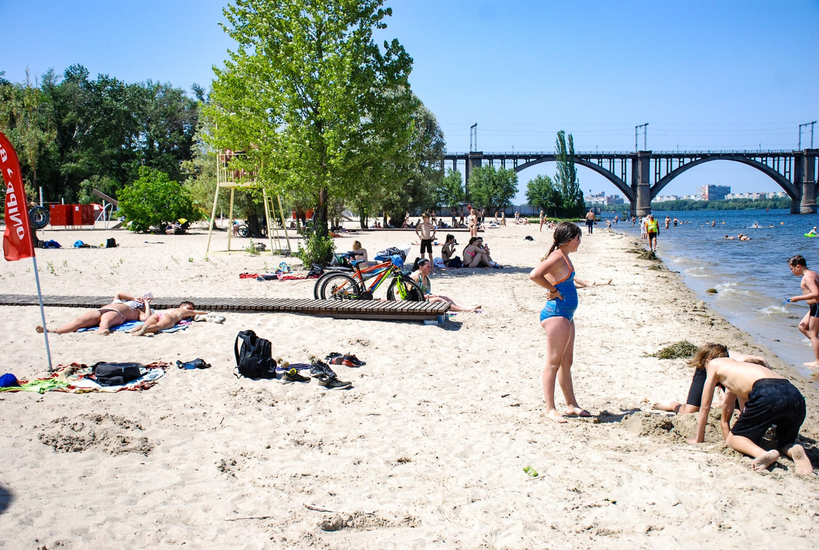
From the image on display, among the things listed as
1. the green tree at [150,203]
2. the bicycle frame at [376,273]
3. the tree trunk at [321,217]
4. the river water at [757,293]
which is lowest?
the river water at [757,293]

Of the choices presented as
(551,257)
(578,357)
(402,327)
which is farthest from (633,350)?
(551,257)

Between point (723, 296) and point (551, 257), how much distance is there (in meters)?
13.2

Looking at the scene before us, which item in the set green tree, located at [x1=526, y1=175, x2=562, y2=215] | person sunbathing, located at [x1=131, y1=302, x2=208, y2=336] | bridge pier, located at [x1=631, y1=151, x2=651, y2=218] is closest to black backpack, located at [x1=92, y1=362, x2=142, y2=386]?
person sunbathing, located at [x1=131, y1=302, x2=208, y2=336]

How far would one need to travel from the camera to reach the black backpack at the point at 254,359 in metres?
6.63

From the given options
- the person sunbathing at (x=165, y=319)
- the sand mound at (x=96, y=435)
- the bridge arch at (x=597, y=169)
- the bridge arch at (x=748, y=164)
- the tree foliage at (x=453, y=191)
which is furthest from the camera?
the bridge arch at (x=748, y=164)

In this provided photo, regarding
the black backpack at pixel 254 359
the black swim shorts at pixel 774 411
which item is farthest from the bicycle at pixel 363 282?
the black swim shorts at pixel 774 411

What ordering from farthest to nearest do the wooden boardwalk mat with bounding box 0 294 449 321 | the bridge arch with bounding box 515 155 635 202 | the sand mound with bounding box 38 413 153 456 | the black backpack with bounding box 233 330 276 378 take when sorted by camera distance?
the bridge arch with bounding box 515 155 635 202
the wooden boardwalk mat with bounding box 0 294 449 321
the black backpack with bounding box 233 330 276 378
the sand mound with bounding box 38 413 153 456

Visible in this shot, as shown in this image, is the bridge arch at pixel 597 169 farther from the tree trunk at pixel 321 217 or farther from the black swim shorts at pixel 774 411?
the black swim shorts at pixel 774 411

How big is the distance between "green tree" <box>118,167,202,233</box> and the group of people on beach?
32484mm

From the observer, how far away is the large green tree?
15.4 m

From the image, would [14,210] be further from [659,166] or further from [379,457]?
[659,166]

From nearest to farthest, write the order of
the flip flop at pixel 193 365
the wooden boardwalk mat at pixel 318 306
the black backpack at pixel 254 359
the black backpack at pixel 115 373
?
the black backpack at pixel 115 373
the black backpack at pixel 254 359
the flip flop at pixel 193 365
the wooden boardwalk mat at pixel 318 306

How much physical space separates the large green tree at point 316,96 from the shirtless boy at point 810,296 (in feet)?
34.0

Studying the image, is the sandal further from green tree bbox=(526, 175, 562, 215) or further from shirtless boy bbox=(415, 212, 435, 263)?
A: green tree bbox=(526, 175, 562, 215)
